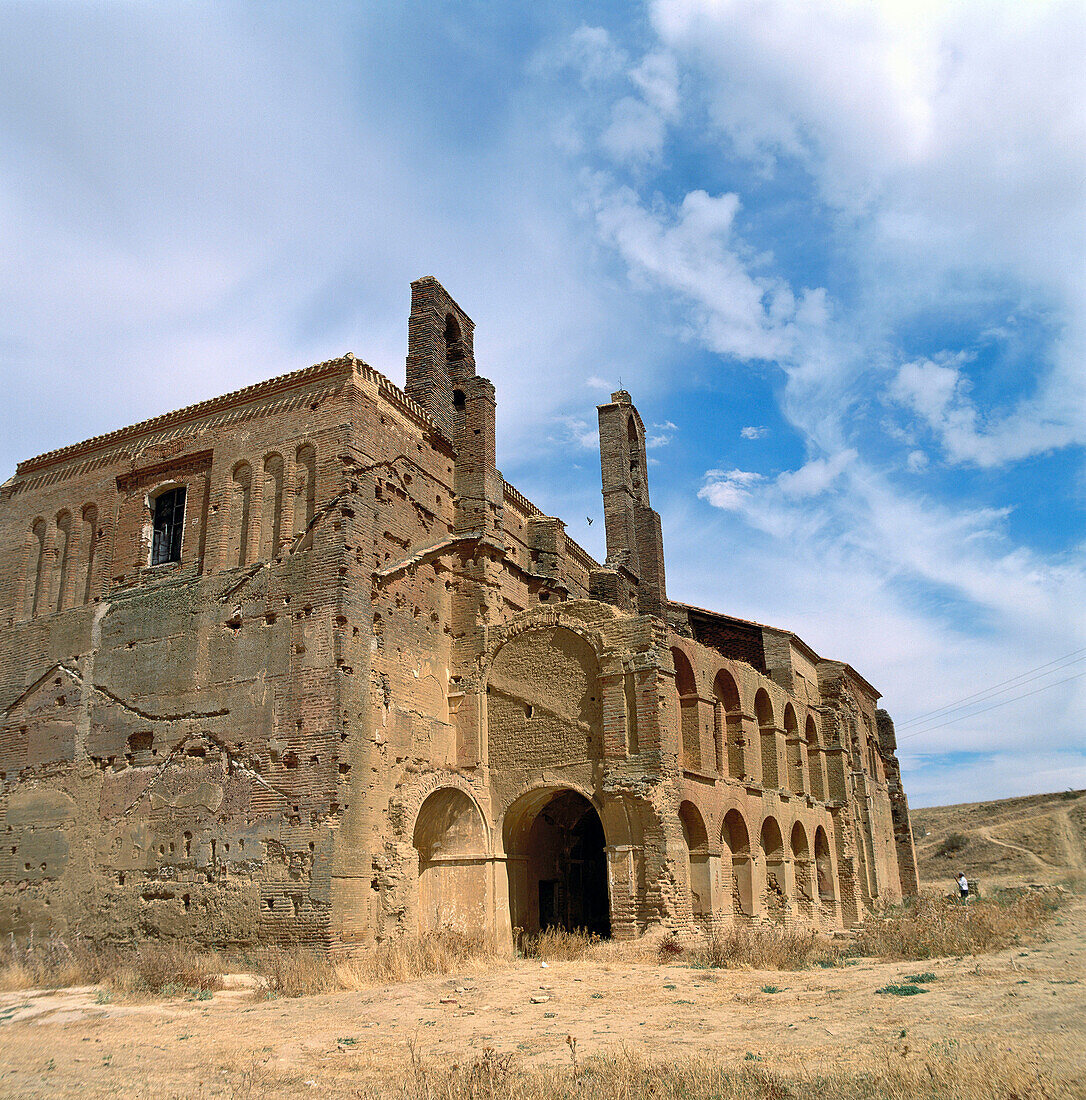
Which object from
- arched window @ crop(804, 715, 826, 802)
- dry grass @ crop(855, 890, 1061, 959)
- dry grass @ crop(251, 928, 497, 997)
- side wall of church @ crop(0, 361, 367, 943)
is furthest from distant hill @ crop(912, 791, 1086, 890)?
side wall of church @ crop(0, 361, 367, 943)

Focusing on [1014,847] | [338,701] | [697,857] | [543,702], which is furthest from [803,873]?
[1014,847]

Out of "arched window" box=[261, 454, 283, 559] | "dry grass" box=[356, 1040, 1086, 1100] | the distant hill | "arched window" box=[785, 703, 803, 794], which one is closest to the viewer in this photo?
"dry grass" box=[356, 1040, 1086, 1100]

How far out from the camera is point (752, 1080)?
6785 millimetres

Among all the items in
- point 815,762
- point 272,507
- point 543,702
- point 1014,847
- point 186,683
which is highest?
point 272,507

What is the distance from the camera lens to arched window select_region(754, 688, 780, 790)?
2384 centimetres

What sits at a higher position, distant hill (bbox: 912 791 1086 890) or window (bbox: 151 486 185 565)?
window (bbox: 151 486 185 565)

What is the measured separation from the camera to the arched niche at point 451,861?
1761cm

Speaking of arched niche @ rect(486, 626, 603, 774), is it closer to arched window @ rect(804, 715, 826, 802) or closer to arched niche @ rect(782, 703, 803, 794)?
arched niche @ rect(782, 703, 803, 794)

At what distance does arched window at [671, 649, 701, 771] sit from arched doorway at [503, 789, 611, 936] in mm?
2706

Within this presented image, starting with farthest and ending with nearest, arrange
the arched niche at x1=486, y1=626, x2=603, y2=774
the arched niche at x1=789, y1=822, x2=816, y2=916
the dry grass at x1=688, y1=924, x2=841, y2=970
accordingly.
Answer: the arched niche at x1=789, y1=822, x2=816, y2=916 → the arched niche at x1=486, y1=626, x2=603, y2=774 → the dry grass at x1=688, y1=924, x2=841, y2=970

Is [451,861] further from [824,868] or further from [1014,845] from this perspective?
[1014,845]

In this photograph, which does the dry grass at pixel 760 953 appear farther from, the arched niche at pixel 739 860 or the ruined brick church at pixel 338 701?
the arched niche at pixel 739 860

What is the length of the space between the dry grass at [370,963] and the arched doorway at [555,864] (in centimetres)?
237

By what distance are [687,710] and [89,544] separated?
1316 centimetres
